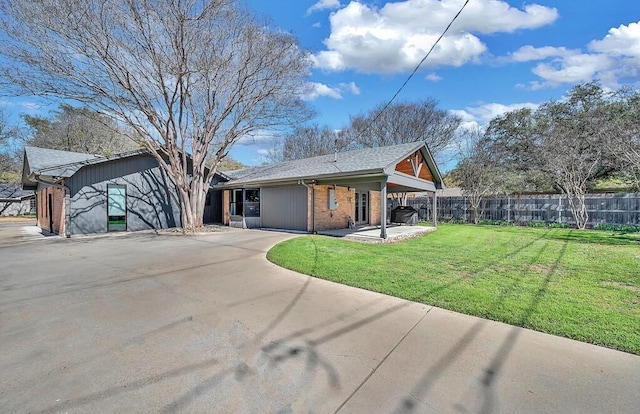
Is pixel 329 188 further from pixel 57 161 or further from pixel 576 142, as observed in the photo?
pixel 576 142

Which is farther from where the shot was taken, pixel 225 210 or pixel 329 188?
pixel 225 210

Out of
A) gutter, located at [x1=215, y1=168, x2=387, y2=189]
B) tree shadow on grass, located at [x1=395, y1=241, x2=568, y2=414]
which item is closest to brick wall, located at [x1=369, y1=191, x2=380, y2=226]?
gutter, located at [x1=215, y1=168, x2=387, y2=189]

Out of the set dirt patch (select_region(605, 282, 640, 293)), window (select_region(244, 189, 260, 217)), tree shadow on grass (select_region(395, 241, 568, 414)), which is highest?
window (select_region(244, 189, 260, 217))

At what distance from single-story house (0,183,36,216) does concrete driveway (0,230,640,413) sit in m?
30.4

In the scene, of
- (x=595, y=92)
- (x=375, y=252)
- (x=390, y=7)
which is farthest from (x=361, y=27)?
(x=595, y=92)

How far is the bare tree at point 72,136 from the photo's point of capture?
26484 millimetres

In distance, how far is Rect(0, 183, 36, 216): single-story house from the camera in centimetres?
2519

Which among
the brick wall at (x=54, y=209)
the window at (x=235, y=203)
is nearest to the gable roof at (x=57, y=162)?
the brick wall at (x=54, y=209)

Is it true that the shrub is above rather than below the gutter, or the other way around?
below

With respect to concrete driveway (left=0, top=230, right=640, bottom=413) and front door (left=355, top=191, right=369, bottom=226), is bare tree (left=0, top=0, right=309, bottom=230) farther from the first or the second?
concrete driveway (left=0, top=230, right=640, bottom=413)

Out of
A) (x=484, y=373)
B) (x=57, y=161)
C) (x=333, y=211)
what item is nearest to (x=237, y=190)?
(x=333, y=211)

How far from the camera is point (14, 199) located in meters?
25.4

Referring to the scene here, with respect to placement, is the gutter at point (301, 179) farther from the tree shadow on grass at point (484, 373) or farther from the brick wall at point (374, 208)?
the tree shadow on grass at point (484, 373)

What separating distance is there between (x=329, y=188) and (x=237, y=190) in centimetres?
546
